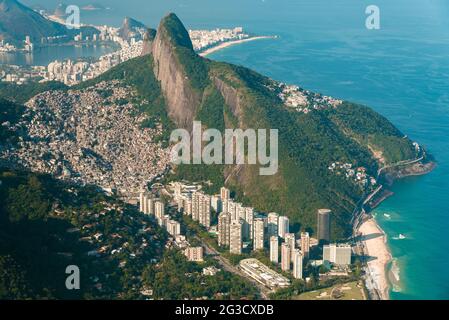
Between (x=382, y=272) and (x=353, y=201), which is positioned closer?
(x=382, y=272)

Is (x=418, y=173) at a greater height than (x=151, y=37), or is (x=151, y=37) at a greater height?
(x=151, y=37)

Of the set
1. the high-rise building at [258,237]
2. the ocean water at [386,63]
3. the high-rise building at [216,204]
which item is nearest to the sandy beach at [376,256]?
the ocean water at [386,63]

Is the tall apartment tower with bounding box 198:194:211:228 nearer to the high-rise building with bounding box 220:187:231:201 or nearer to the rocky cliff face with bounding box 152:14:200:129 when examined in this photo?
the high-rise building with bounding box 220:187:231:201

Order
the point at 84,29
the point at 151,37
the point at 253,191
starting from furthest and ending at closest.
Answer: the point at 84,29, the point at 151,37, the point at 253,191

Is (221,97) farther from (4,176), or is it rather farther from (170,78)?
(4,176)

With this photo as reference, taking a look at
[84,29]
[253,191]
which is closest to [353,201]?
[253,191]

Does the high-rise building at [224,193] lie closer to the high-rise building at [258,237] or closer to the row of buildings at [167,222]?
the row of buildings at [167,222]

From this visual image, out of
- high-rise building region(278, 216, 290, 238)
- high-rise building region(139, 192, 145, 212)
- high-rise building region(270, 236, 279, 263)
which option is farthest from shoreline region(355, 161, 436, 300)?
high-rise building region(139, 192, 145, 212)
